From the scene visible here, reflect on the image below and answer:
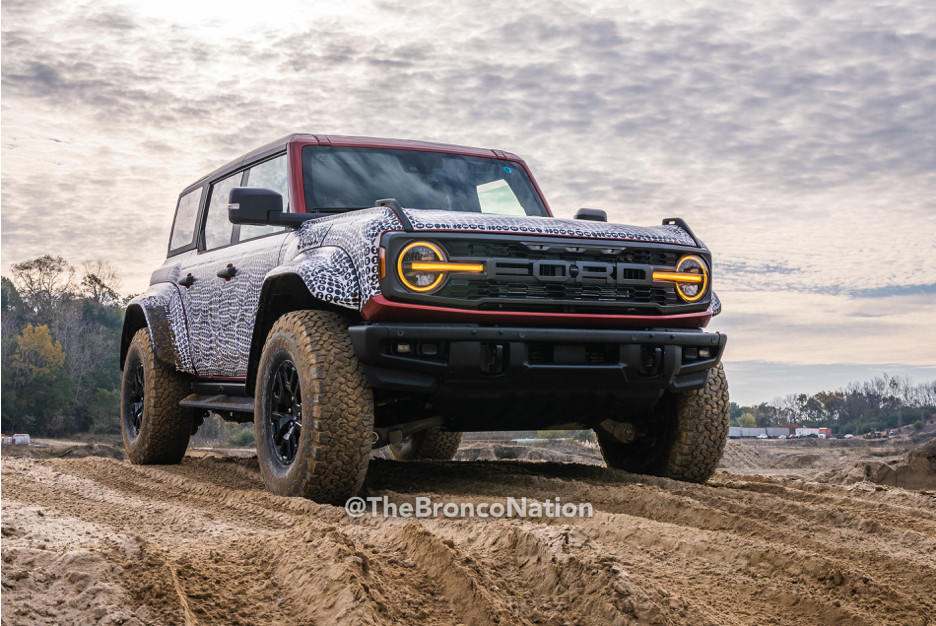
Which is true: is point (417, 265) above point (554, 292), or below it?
above

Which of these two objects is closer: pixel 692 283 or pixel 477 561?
pixel 477 561

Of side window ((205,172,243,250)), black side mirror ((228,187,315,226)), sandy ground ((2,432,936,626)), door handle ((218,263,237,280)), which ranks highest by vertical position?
side window ((205,172,243,250))

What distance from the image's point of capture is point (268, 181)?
698cm

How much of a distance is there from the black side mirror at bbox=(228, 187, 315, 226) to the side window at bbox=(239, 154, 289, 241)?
1.82 ft

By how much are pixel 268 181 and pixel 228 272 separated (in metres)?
0.73

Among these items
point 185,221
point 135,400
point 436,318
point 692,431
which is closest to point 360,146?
point 436,318

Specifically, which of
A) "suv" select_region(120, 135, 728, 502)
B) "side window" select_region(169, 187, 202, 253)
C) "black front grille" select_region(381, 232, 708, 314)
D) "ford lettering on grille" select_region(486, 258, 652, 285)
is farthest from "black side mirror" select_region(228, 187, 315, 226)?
"side window" select_region(169, 187, 202, 253)

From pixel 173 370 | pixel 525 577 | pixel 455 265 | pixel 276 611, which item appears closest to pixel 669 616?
pixel 525 577

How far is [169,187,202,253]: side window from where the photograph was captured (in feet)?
28.5

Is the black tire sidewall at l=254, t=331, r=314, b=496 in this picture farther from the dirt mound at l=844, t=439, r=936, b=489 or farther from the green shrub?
the green shrub

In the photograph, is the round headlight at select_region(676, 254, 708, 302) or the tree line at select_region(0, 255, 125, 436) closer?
the round headlight at select_region(676, 254, 708, 302)

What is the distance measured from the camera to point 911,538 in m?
4.72

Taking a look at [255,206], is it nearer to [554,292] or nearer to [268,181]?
[268,181]

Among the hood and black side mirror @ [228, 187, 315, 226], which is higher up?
black side mirror @ [228, 187, 315, 226]
